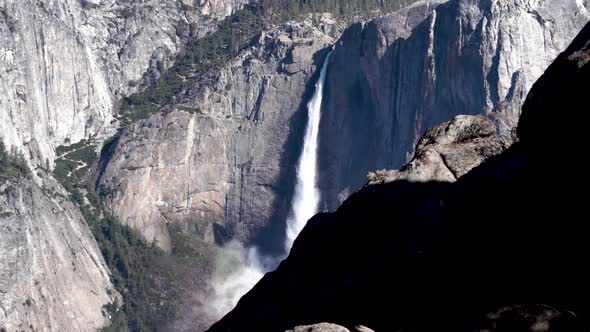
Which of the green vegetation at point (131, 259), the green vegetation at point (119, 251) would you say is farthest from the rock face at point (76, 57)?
the green vegetation at point (131, 259)

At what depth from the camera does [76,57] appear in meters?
151

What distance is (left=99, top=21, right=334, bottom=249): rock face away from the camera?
141 m

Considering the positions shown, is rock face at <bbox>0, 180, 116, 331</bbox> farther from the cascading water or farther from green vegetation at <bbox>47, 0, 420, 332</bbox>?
the cascading water

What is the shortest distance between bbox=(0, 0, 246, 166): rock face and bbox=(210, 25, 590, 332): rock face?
115 m

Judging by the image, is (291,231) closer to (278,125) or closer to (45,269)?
(278,125)

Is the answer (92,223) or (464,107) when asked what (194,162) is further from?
(464,107)

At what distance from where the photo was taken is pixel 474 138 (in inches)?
1070

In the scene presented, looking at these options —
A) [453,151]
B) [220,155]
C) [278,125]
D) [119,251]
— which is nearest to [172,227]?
[119,251]

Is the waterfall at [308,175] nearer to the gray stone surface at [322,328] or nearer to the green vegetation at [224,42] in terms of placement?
the green vegetation at [224,42]

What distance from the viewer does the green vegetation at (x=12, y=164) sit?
128 meters

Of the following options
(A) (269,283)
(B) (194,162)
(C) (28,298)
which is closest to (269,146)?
(B) (194,162)

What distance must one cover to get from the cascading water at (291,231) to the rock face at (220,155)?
49.7 inches

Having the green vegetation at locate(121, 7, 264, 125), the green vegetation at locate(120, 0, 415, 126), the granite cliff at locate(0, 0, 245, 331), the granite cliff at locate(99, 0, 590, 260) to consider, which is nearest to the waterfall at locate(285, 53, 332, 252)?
the granite cliff at locate(99, 0, 590, 260)

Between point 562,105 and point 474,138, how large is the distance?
5.17 m
